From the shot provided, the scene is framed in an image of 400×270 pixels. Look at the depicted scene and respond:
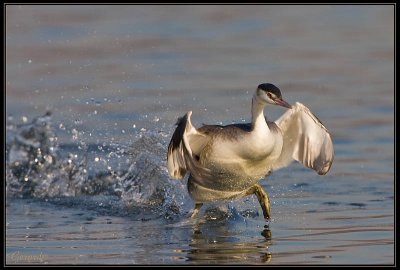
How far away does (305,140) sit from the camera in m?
9.69

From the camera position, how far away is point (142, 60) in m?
16.2

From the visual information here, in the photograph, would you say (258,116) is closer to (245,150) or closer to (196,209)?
(245,150)

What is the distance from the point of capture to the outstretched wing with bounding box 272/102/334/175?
9.52 m

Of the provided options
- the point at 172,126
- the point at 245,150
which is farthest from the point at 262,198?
the point at 172,126

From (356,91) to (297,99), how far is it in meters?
1.19

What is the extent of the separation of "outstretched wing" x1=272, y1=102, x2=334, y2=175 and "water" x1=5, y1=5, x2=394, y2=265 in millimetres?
460

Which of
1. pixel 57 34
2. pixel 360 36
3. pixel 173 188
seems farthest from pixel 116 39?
pixel 173 188

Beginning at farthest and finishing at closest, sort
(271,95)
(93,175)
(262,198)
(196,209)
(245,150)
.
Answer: (93,175), (196,209), (262,198), (245,150), (271,95)

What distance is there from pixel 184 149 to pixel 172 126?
8.28ft

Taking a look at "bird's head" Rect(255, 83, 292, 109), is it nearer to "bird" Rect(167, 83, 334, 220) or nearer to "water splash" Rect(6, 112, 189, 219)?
"bird" Rect(167, 83, 334, 220)

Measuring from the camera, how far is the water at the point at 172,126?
8531 millimetres

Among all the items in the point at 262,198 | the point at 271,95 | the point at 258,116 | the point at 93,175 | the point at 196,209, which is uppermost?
the point at 271,95

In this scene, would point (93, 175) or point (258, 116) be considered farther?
point (93, 175)

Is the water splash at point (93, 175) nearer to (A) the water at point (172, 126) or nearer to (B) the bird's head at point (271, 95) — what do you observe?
(A) the water at point (172, 126)
